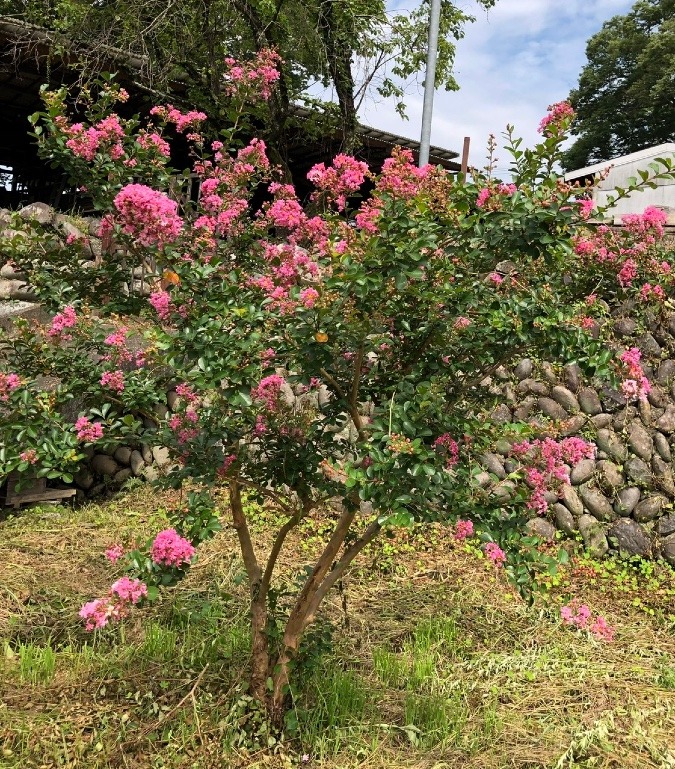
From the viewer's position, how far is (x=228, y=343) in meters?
1.66

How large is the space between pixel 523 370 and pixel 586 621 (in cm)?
215

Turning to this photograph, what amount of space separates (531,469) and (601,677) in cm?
135

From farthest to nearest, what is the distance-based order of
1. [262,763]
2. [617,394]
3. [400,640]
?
[617,394] < [400,640] < [262,763]

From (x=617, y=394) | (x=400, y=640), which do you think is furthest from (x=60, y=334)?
(x=617, y=394)

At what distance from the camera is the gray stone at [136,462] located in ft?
14.7

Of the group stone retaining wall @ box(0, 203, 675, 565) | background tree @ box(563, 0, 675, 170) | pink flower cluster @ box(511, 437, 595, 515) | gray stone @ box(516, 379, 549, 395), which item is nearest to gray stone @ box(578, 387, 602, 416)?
stone retaining wall @ box(0, 203, 675, 565)

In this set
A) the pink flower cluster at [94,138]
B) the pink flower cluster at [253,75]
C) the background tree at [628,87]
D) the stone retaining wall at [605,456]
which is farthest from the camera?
the background tree at [628,87]

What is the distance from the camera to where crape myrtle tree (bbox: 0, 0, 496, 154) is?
6.38 m

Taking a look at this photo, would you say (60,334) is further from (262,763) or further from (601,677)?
(601,677)

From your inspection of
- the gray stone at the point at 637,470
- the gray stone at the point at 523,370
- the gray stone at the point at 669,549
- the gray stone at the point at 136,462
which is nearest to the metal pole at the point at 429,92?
the gray stone at the point at 523,370

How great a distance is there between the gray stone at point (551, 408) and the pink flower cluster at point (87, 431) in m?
3.48

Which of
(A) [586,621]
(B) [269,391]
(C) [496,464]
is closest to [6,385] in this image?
(B) [269,391]

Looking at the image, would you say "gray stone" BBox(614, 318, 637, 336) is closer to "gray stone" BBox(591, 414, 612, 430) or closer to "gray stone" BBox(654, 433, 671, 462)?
"gray stone" BBox(591, 414, 612, 430)

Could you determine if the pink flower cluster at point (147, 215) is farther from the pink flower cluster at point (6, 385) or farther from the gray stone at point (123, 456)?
the gray stone at point (123, 456)
